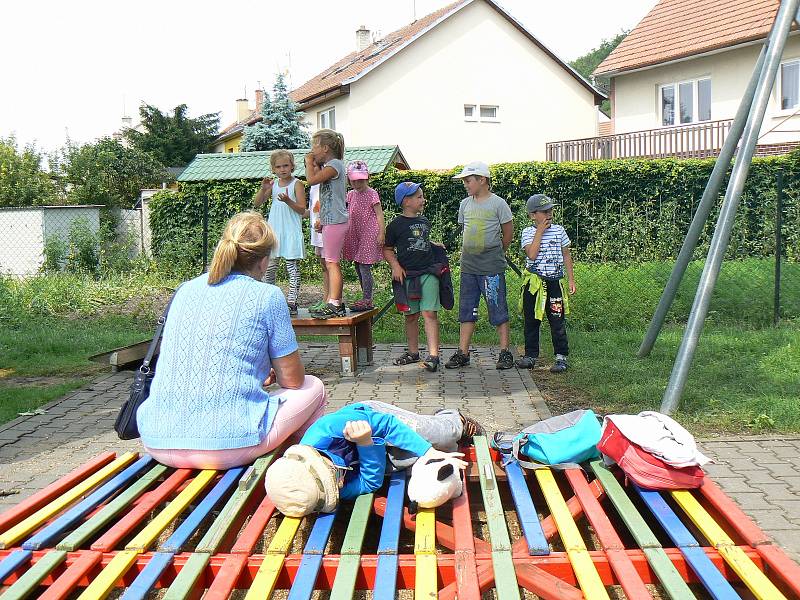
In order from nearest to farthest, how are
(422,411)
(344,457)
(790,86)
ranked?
1. (344,457)
2. (422,411)
3. (790,86)

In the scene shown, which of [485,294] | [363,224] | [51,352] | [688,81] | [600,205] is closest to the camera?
[485,294]

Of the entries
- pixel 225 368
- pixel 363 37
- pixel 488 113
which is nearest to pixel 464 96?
pixel 488 113

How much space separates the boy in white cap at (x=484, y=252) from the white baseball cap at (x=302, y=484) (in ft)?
15.6

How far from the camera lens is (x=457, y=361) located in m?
8.23

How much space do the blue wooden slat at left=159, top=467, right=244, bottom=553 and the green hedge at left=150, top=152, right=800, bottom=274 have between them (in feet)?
42.2

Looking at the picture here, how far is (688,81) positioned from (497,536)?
26699mm

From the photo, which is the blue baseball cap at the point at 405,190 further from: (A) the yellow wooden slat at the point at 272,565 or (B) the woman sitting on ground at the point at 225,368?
(A) the yellow wooden slat at the point at 272,565

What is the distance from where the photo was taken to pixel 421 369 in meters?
8.17

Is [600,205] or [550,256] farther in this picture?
[600,205]

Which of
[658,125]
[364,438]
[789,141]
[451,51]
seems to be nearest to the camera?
[364,438]

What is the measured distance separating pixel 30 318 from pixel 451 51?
22.5m

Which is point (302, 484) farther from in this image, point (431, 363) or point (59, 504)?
point (431, 363)

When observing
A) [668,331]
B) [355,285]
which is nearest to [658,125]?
[355,285]

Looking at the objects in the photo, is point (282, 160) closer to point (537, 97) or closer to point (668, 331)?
point (668, 331)
